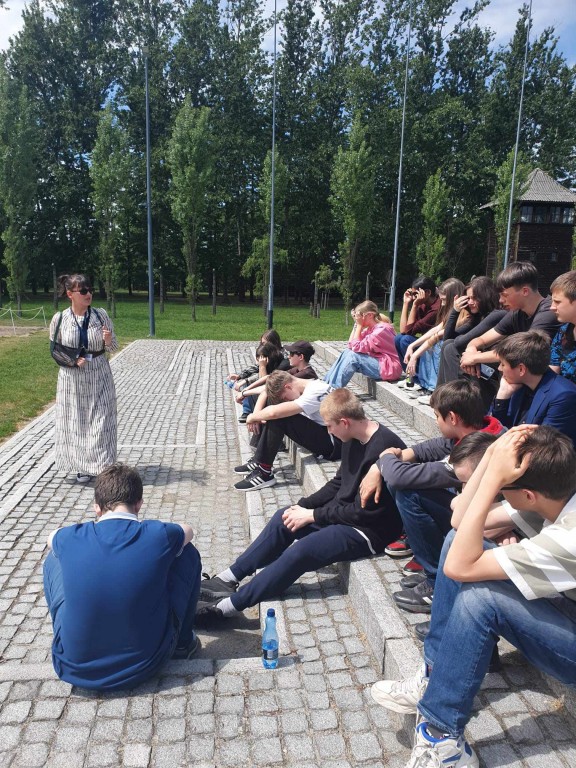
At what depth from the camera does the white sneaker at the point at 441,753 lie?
7.82 feet

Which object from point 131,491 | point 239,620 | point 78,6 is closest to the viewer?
point 131,491

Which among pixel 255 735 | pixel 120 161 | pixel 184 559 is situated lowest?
pixel 255 735

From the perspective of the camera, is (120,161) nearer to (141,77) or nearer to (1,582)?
(141,77)

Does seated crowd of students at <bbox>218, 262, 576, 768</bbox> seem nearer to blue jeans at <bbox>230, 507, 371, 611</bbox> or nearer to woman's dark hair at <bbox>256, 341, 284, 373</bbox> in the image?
blue jeans at <bbox>230, 507, 371, 611</bbox>

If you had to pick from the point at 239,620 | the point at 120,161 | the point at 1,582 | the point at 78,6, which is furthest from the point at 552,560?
the point at 78,6

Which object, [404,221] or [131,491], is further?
[404,221]

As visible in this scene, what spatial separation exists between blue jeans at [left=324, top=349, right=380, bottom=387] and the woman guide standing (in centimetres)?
354

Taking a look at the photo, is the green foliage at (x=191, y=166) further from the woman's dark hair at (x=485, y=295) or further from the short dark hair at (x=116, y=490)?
the short dark hair at (x=116, y=490)

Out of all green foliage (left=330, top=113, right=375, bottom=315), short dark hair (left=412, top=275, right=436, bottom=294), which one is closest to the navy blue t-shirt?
short dark hair (left=412, top=275, right=436, bottom=294)

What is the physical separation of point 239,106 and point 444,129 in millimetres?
14170

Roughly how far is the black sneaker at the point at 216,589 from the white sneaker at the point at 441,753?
1.87m

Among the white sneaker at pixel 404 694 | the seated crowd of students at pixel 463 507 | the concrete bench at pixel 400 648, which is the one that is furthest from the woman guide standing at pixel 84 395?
the white sneaker at pixel 404 694

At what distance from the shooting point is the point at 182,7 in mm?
42562

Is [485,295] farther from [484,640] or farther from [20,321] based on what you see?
[20,321]
